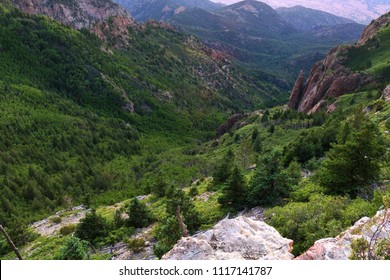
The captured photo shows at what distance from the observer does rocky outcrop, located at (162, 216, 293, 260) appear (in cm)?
1384

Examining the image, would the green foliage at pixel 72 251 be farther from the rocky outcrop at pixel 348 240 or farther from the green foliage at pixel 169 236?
the rocky outcrop at pixel 348 240

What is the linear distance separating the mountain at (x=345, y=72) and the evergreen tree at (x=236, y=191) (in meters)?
87.2

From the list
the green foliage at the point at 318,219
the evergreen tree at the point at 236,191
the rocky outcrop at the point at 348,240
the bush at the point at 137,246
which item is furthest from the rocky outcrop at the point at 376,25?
the rocky outcrop at the point at 348,240

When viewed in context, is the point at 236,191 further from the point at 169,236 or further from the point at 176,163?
the point at 176,163

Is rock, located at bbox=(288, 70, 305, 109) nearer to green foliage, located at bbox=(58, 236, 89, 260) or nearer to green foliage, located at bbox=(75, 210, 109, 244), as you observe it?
green foliage, located at bbox=(75, 210, 109, 244)

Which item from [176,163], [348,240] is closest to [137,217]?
[348,240]

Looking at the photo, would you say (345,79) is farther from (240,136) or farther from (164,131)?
(164,131)

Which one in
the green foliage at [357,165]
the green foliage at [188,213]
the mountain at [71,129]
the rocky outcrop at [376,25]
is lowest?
the mountain at [71,129]

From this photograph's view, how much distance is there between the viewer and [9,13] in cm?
19275

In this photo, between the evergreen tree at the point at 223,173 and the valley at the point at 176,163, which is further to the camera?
the evergreen tree at the point at 223,173

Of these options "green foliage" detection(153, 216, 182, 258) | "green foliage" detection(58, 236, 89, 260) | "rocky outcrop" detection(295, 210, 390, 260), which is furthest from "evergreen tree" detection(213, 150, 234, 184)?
"rocky outcrop" detection(295, 210, 390, 260)

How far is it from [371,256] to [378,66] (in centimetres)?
12142

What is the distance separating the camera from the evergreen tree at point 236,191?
95.0ft

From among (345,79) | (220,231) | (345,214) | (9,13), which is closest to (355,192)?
(345,214)
